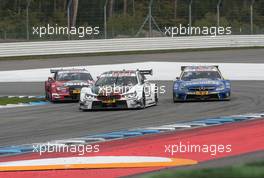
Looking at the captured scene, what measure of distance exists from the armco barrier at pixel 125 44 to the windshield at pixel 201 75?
21.2 m

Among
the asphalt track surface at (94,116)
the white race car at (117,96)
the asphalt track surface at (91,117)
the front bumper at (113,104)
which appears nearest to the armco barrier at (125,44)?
the asphalt track surface at (94,116)

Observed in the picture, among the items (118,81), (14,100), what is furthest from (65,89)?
(118,81)

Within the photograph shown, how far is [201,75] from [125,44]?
2417 cm

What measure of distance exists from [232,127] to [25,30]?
30.5 meters

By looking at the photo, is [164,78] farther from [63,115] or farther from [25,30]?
[63,115]

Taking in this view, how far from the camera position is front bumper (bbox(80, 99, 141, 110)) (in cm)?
2102

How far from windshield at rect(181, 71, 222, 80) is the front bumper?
341cm

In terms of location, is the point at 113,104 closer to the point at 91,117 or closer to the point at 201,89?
the point at 91,117

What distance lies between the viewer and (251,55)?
45375mm

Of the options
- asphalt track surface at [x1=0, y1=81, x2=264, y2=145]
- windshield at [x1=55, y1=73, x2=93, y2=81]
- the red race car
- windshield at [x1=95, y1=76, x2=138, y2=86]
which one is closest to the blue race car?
asphalt track surface at [x1=0, y1=81, x2=264, y2=145]

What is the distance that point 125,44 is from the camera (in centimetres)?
4816

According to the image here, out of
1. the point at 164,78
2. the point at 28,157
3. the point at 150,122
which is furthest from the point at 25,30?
the point at 28,157

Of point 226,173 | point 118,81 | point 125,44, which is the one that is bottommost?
point 226,173

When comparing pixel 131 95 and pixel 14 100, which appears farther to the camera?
pixel 14 100
